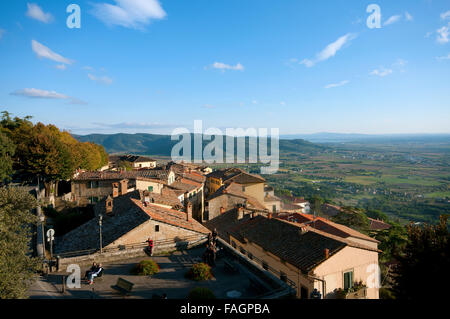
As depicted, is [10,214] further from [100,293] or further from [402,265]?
[402,265]

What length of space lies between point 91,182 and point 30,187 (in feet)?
37.4

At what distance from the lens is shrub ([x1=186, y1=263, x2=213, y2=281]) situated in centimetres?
1366

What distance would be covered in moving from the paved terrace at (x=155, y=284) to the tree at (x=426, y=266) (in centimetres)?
644

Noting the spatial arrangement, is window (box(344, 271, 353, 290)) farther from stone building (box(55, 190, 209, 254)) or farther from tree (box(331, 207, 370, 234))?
tree (box(331, 207, 370, 234))

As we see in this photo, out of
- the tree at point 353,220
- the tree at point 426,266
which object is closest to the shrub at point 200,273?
the tree at point 426,266

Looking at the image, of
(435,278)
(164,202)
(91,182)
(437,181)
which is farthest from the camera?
(437,181)

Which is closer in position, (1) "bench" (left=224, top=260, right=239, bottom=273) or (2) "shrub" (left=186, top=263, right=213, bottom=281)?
(2) "shrub" (left=186, top=263, right=213, bottom=281)

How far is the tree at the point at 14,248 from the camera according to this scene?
10.8 meters

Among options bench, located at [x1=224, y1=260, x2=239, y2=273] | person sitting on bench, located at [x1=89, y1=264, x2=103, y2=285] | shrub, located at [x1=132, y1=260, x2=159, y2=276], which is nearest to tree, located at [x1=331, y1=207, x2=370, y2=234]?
bench, located at [x1=224, y1=260, x2=239, y2=273]

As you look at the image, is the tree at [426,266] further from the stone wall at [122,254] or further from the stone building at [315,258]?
the stone wall at [122,254]

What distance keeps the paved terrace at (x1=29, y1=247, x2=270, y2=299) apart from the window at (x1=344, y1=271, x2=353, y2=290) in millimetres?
9138

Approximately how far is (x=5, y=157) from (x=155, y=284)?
32.7 m

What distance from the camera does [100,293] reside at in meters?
12.4
